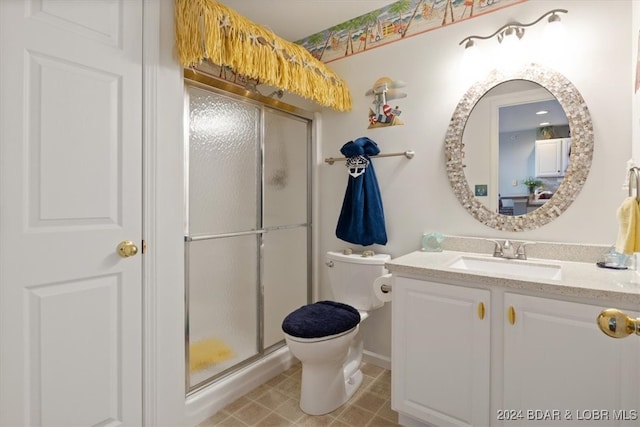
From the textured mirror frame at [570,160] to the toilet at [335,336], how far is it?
2.11ft

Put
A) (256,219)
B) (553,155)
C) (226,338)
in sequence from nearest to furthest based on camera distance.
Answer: (553,155), (226,338), (256,219)

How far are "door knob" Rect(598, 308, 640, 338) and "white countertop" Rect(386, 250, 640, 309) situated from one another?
0.57m

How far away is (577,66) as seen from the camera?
1.58 m

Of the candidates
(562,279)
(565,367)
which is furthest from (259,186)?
(565,367)

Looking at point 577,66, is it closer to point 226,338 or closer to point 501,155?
point 501,155

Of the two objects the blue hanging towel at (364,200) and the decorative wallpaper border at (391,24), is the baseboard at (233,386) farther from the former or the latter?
the decorative wallpaper border at (391,24)

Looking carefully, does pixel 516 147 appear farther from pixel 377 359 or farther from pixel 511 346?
pixel 377 359

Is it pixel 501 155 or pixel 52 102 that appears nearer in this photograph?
pixel 52 102

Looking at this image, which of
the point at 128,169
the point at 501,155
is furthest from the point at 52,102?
the point at 501,155

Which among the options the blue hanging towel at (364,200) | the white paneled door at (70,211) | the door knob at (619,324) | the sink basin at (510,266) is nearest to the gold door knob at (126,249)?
the white paneled door at (70,211)

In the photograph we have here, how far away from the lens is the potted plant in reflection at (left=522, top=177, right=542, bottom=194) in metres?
1.67

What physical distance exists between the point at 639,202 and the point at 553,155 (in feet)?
1.87

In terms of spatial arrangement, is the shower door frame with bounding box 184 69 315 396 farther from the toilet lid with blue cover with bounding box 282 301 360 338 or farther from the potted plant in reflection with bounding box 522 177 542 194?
the potted plant in reflection with bounding box 522 177 542 194

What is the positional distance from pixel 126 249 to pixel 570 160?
6.96 feet
